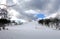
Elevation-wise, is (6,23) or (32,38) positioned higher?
(6,23)

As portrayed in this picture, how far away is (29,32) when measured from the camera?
7676 mm

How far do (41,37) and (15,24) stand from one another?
1594mm

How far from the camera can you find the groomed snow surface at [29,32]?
6.40 metres

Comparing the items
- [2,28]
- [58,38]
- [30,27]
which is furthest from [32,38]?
[30,27]

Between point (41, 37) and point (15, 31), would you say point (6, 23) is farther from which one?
point (41, 37)

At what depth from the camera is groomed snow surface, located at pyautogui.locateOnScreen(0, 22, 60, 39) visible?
252 inches

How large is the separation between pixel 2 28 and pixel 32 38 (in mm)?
1852

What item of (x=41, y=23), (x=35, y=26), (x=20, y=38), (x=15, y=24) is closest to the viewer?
(x=20, y=38)

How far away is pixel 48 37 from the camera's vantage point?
647 cm

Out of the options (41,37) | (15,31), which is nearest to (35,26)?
(15,31)

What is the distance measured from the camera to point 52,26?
8.53 metres

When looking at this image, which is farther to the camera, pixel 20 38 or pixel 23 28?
pixel 23 28

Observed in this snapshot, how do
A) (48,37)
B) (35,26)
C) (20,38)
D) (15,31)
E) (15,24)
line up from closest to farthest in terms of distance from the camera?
(20,38) < (48,37) < (15,24) < (15,31) < (35,26)

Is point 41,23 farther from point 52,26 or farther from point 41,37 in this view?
point 41,37
